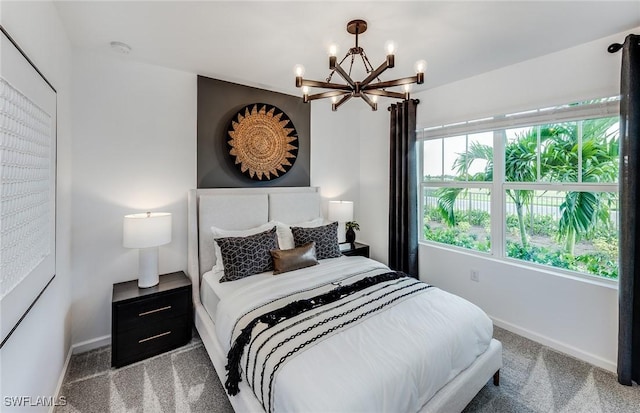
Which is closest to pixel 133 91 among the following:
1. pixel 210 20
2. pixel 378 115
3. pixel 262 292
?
pixel 210 20

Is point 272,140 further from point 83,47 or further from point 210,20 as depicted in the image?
point 83,47

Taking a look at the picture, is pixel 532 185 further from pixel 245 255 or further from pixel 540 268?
pixel 245 255

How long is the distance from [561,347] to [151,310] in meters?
3.53

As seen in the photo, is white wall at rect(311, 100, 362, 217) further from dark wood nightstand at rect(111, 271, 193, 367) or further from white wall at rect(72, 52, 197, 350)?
dark wood nightstand at rect(111, 271, 193, 367)

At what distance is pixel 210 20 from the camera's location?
2000 millimetres

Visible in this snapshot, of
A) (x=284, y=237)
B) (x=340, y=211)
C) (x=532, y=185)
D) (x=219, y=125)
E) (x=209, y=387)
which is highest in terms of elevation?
(x=219, y=125)

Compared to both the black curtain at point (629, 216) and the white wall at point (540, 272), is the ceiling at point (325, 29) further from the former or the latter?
the black curtain at point (629, 216)

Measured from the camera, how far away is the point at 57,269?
1.98 meters

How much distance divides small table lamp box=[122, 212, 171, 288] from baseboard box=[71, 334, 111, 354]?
2.03 ft

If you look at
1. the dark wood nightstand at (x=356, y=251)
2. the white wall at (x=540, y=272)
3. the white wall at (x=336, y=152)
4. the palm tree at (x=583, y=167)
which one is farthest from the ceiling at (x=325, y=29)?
the dark wood nightstand at (x=356, y=251)

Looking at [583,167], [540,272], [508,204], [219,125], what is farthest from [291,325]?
[583,167]

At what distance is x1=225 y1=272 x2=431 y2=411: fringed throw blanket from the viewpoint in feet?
4.90

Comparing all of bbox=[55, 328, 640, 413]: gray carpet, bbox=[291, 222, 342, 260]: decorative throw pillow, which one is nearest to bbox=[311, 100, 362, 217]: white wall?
bbox=[291, 222, 342, 260]: decorative throw pillow

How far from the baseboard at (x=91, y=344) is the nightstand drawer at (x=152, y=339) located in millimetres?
483
